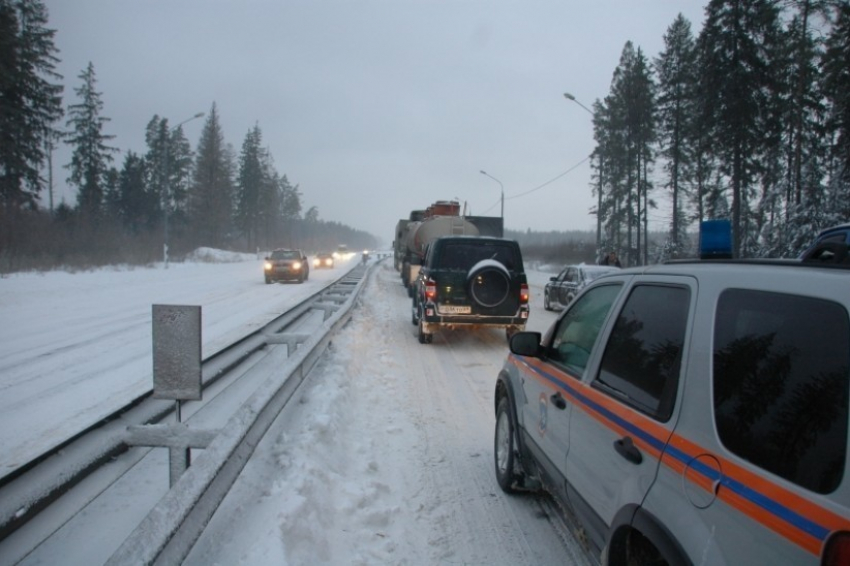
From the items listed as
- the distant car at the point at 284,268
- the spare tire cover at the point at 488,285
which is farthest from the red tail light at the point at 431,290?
the distant car at the point at 284,268

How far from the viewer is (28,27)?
132 ft

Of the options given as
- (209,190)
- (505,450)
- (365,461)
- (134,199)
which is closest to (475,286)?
(365,461)

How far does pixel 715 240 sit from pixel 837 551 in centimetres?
195

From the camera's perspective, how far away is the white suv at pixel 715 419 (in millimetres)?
1446

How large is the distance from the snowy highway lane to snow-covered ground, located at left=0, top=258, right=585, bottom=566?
0.04 ft

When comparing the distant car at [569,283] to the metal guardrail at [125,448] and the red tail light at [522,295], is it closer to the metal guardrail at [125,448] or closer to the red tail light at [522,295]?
the red tail light at [522,295]

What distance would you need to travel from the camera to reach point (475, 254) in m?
11.0

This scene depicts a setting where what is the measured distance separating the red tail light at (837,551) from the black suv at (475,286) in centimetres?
906

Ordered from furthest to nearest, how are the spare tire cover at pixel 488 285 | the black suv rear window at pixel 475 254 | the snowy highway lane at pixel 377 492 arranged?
the black suv rear window at pixel 475 254 → the spare tire cover at pixel 488 285 → the snowy highway lane at pixel 377 492

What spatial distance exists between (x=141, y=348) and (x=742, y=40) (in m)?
29.2

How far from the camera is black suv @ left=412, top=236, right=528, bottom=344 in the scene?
10.5m

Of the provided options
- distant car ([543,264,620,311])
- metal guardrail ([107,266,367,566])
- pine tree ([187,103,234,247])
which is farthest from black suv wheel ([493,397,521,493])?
pine tree ([187,103,234,247])

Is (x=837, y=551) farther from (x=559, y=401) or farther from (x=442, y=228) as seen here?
(x=442, y=228)

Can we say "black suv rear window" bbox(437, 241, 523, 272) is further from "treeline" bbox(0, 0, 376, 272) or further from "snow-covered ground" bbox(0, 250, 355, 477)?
"treeline" bbox(0, 0, 376, 272)
